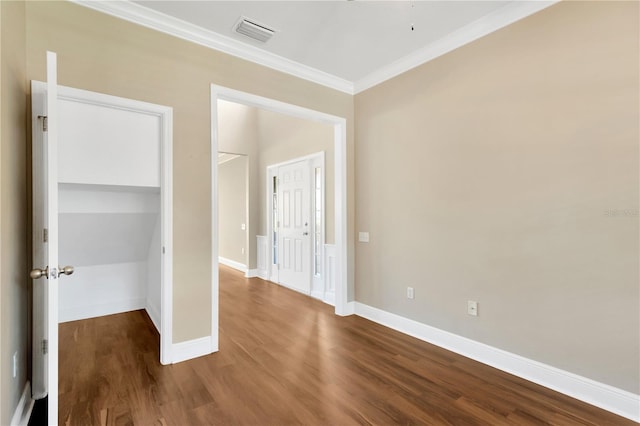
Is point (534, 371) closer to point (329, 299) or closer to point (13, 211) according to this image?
point (329, 299)

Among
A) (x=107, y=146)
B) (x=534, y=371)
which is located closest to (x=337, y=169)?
(x=107, y=146)

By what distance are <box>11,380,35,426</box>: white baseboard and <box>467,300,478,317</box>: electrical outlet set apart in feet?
10.5

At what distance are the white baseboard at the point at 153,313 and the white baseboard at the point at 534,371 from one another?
2.60 meters

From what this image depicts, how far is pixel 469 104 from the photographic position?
269cm

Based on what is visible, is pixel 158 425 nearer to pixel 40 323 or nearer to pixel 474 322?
pixel 40 323

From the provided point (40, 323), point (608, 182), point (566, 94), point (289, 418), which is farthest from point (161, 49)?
point (608, 182)

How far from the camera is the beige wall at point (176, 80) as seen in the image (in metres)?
2.15

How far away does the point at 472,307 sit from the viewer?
267 centimetres

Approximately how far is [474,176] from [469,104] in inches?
25.6

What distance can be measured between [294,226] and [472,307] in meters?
3.14

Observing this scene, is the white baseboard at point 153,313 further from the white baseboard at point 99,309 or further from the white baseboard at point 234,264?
Result: the white baseboard at point 234,264

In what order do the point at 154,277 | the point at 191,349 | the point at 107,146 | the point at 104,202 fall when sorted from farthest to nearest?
the point at 154,277 < the point at 104,202 < the point at 191,349 < the point at 107,146

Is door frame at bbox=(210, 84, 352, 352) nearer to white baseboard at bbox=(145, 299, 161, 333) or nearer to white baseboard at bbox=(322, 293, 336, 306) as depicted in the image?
white baseboard at bbox=(322, 293, 336, 306)

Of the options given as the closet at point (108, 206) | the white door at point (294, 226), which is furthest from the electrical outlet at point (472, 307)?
the closet at point (108, 206)
